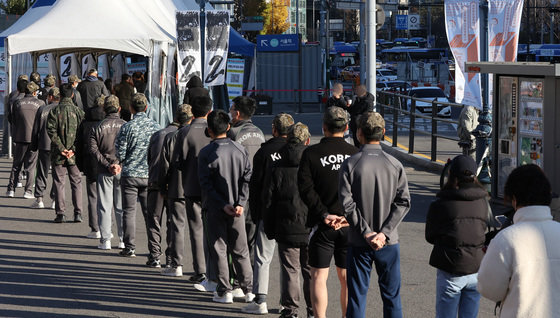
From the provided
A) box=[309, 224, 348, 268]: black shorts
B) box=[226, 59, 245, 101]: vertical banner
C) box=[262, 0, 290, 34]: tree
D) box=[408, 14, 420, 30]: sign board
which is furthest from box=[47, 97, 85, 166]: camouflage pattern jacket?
box=[408, 14, 420, 30]: sign board

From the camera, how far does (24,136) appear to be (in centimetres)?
1533

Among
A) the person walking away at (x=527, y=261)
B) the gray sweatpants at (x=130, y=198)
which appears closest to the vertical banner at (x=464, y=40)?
the gray sweatpants at (x=130, y=198)

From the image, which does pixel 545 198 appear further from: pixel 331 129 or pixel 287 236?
pixel 287 236

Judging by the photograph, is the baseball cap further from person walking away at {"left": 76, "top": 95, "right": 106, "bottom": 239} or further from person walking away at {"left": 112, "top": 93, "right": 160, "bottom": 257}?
person walking away at {"left": 76, "top": 95, "right": 106, "bottom": 239}

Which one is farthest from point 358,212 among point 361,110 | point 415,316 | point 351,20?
point 351,20

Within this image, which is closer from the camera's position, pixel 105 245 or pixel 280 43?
pixel 105 245

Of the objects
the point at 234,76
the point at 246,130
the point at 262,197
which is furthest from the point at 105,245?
the point at 234,76

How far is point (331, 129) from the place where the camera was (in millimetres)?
7020

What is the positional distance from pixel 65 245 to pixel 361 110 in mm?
8648

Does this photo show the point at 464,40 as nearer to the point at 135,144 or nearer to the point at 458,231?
the point at 135,144

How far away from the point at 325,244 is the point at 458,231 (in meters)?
1.38

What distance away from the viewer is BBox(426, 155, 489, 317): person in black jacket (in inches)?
235

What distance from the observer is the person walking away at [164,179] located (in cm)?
951

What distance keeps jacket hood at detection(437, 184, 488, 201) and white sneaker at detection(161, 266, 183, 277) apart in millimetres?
4252
